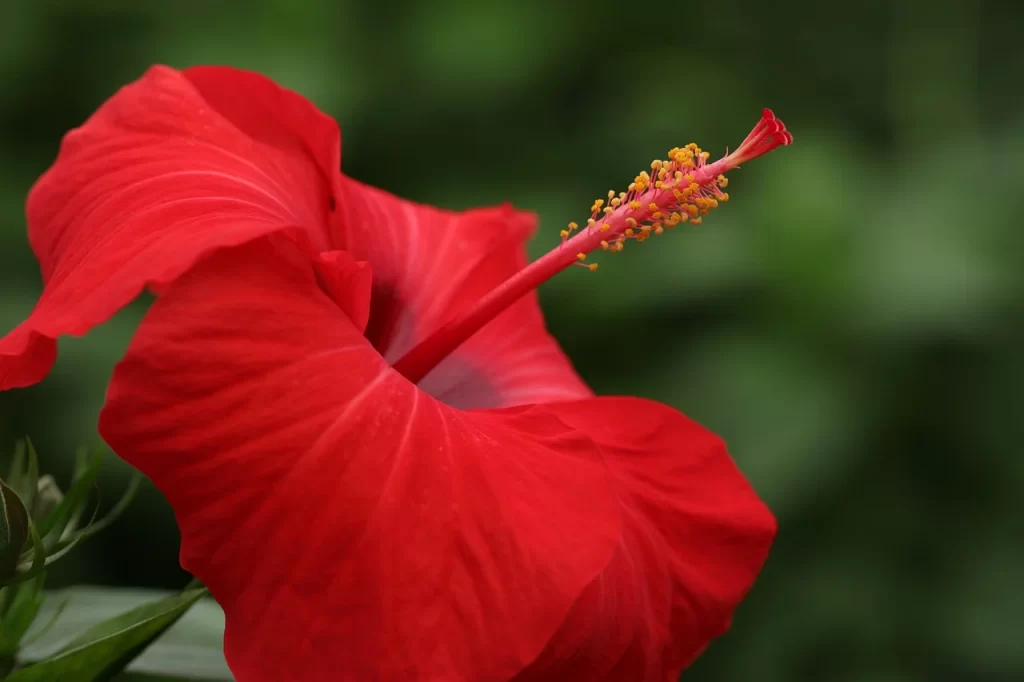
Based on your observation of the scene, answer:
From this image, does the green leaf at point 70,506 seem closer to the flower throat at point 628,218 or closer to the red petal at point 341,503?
the red petal at point 341,503

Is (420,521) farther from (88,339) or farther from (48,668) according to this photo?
(88,339)

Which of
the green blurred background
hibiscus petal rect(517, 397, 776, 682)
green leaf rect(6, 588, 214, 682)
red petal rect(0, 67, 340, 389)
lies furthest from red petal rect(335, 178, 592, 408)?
the green blurred background

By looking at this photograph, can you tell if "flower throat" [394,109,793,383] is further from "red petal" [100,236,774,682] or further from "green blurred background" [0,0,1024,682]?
"green blurred background" [0,0,1024,682]

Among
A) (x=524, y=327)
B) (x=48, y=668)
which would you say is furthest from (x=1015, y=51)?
(x=48, y=668)

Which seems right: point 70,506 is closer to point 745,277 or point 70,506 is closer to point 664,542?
point 664,542

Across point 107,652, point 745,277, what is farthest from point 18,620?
point 745,277

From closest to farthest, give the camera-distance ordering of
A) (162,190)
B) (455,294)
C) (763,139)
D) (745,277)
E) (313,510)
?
(313,510) < (162,190) < (763,139) < (455,294) < (745,277)
